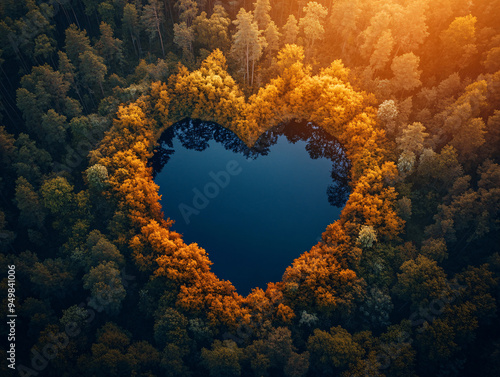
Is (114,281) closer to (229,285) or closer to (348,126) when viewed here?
(229,285)

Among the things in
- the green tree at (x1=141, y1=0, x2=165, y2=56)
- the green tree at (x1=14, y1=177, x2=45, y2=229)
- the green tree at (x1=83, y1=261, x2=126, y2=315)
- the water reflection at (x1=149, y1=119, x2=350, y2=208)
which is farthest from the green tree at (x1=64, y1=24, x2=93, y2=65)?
the green tree at (x1=83, y1=261, x2=126, y2=315)

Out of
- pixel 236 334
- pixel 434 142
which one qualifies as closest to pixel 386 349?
pixel 236 334

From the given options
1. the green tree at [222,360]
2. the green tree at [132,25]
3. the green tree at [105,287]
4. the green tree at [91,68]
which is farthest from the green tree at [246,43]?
the green tree at [222,360]

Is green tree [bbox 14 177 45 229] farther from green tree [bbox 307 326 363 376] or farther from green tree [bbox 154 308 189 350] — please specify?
green tree [bbox 307 326 363 376]

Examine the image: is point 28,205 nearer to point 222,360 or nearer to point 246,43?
point 222,360

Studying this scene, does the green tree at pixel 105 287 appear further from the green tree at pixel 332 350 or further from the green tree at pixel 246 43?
the green tree at pixel 246 43

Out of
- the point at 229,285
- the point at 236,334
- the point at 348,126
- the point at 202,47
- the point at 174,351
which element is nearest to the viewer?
the point at 174,351
